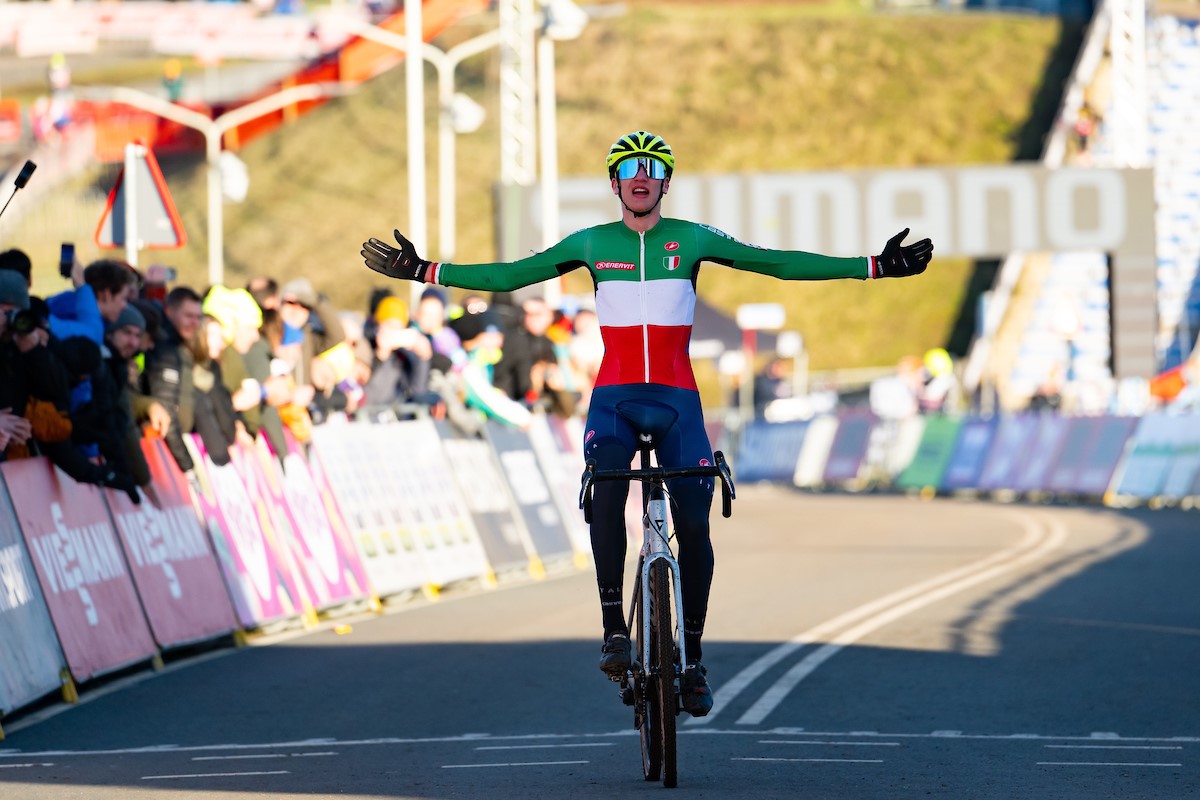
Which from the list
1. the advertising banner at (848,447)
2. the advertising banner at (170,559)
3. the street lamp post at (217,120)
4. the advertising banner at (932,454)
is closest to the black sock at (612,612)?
the advertising banner at (170,559)

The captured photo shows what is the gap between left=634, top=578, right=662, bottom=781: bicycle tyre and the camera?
8758 mm

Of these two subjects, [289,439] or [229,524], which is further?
[289,439]

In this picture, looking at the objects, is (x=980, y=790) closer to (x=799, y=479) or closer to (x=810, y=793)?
(x=810, y=793)

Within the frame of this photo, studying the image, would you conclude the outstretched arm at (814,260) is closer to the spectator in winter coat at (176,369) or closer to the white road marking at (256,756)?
the white road marking at (256,756)

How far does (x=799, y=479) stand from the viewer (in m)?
41.5

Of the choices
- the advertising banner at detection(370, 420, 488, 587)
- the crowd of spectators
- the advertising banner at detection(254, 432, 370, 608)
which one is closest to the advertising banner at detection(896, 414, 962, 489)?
the crowd of spectators

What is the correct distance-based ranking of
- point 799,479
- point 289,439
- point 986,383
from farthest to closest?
point 986,383 → point 799,479 → point 289,439

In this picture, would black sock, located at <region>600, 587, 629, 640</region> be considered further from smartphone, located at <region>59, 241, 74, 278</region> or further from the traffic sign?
the traffic sign

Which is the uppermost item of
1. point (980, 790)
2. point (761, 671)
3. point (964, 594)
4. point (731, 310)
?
point (980, 790)

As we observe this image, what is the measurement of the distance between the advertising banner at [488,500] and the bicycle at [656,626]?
10100 mm

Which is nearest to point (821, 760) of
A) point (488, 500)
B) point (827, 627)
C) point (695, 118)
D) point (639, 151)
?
point (639, 151)

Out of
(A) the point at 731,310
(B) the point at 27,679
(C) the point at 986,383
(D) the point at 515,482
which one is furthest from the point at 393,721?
(A) the point at 731,310

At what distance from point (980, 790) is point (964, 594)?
921cm

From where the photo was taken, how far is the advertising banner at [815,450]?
40812 mm
